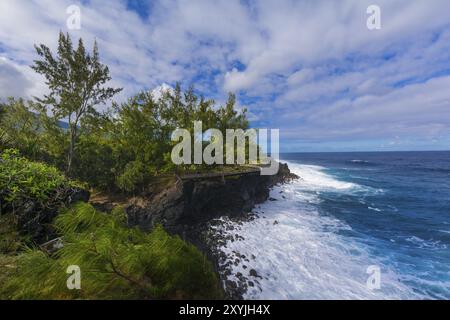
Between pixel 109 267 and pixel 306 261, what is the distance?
41.5 feet

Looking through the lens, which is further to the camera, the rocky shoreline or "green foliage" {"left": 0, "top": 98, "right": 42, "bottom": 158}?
"green foliage" {"left": 0, "top": 98, "right": 42, "bottom": 158}

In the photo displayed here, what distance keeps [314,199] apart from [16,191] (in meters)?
28.7

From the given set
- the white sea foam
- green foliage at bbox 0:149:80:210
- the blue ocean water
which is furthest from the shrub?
the blue ocean water

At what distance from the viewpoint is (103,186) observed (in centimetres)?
1566

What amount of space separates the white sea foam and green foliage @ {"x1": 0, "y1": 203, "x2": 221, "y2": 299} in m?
A: 7.84

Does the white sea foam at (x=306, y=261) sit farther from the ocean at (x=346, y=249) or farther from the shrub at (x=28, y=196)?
the shrub at (x=28, y=196)

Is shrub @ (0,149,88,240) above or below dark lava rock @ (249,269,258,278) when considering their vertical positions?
above

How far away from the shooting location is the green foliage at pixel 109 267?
234 centimetres

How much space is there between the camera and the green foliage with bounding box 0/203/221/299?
2336 mm

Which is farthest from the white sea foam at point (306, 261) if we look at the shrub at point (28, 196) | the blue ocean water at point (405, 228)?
the shrub at point (28, 196)

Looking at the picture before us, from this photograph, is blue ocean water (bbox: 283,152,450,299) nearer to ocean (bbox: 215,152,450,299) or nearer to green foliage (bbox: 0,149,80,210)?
ocean (bbox: 215,152,450,299)

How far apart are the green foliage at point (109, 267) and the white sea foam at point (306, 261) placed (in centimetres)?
784
